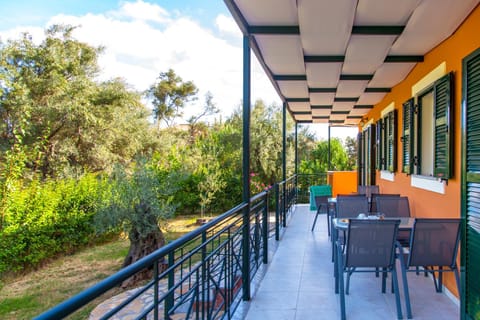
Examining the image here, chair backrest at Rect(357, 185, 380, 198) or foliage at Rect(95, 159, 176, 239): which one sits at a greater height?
chair backrest at Rect(357, 185, 380, 198)

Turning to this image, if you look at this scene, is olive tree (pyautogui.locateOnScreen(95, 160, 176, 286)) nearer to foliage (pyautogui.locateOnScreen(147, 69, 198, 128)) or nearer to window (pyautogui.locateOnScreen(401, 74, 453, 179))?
window (pyautogui.locateOnScreen(401, 74, 453, 179))

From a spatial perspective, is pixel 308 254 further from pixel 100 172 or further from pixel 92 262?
pixel 100 172

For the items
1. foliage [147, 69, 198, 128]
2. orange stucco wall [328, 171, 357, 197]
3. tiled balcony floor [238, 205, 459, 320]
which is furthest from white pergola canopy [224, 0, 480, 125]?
foliage [147, 69, 198, 128]

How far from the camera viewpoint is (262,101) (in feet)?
47.6

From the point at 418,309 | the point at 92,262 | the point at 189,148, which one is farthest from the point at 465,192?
the point at 189,148

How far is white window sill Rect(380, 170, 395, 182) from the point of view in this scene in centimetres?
518

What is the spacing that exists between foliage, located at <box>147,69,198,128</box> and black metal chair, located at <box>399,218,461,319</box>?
18593mm

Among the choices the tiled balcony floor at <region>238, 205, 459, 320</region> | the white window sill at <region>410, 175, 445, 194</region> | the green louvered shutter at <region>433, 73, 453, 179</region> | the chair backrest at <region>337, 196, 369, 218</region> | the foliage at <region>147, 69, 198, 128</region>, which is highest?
the foliage at <region>147, 69, 198, 128</region>

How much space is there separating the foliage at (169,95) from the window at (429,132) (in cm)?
1715

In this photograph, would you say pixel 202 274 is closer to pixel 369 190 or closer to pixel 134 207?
pixel 369 190

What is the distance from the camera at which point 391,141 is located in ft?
17.0

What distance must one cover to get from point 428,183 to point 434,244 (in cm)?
105

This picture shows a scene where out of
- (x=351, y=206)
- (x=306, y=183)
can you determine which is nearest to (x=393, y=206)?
(x=351, y=206)

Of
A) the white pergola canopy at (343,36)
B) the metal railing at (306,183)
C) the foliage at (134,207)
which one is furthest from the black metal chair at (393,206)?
the metal railing at (306,183)
